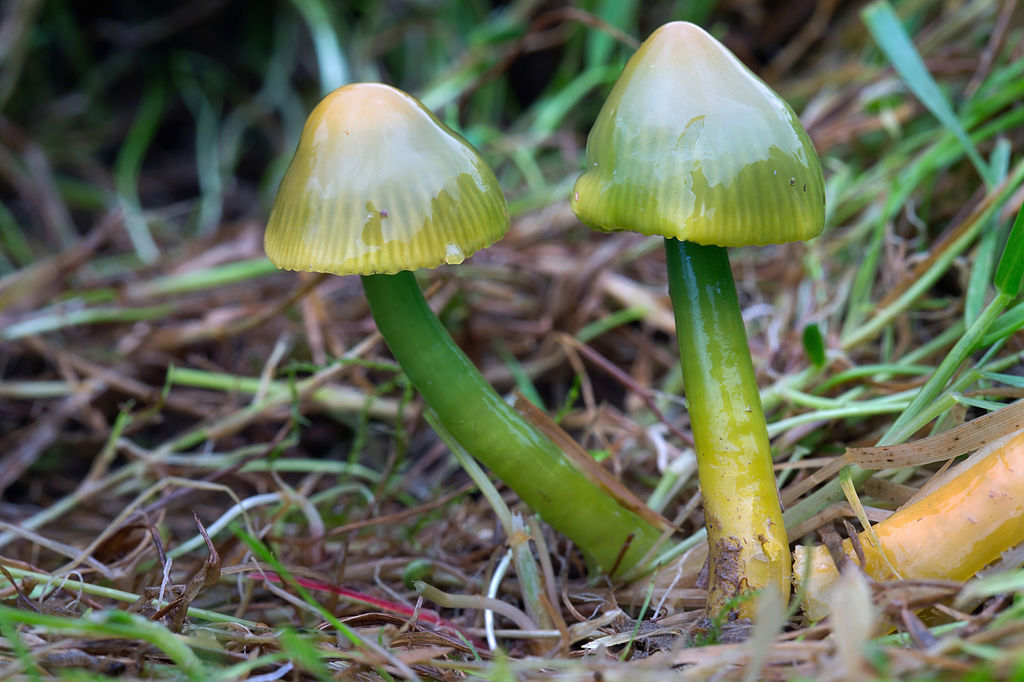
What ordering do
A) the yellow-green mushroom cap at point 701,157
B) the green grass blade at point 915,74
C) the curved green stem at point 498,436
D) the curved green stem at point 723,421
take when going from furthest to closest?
1. the green grass blade at point 915,74
2. the curved green stem at point 498,436
3. the curved green stem at point 723,421
4. the yellow-green mushroom cap at point 701,157

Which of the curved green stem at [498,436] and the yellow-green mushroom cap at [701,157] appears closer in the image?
the yellow-green mushroom cap at [701,157]

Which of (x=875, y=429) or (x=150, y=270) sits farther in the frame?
(x=150, y=270)

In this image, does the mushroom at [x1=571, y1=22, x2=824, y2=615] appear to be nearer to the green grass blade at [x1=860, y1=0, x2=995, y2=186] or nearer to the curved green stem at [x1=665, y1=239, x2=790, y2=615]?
the curved green stem at [x1=665, y1=239, x2=790, y2=615]

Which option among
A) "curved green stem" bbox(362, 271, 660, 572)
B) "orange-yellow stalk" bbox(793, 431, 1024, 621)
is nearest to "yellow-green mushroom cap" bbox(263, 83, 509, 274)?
"curved green stem" bbox(362, 271, 660, 572)

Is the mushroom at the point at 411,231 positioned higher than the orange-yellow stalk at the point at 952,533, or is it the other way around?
the mushroom at the point at 411,231

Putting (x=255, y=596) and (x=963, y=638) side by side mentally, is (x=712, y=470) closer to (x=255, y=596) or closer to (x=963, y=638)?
(x=963, y=638)

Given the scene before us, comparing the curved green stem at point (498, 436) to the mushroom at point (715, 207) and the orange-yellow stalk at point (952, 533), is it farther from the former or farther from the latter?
the orange-yellow stalk at point (952, 533)

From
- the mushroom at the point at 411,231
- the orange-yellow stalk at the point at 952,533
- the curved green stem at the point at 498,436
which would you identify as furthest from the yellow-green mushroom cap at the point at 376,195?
the orange-yellow stalk at the point at 952,533

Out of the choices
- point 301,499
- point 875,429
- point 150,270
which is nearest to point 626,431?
point 875,429
